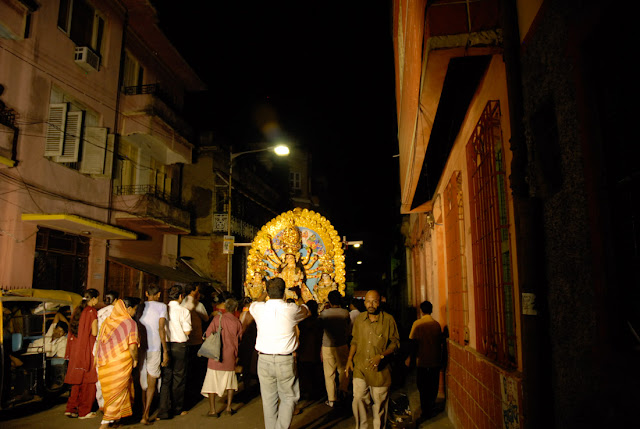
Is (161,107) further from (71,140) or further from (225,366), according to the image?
(225,366)

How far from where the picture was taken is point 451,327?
7402mm

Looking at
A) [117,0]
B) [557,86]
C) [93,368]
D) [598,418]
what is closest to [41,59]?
[117,0]

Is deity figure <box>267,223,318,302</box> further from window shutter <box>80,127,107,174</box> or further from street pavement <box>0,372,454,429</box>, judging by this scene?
window shutter <box>80,127,107,174</box>

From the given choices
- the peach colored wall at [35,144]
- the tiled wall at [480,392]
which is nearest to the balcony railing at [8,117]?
the peach colored wall at [35,144]

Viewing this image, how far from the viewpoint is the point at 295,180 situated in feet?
134

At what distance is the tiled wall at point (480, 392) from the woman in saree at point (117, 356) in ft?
14.8

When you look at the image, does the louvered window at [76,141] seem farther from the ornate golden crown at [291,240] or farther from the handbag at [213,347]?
the handbag at [213,347]

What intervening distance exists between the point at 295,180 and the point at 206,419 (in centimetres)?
3438

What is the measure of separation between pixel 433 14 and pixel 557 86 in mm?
1643

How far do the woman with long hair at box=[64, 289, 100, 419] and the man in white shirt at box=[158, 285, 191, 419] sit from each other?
3.77 ft

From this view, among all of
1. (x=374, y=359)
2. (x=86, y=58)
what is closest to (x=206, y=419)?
(x=374, y=359)

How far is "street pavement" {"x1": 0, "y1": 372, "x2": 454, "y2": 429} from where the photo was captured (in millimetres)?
6773

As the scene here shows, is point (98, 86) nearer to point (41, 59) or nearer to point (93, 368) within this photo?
point (41, 59)

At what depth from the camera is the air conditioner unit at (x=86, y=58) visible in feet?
46.6
